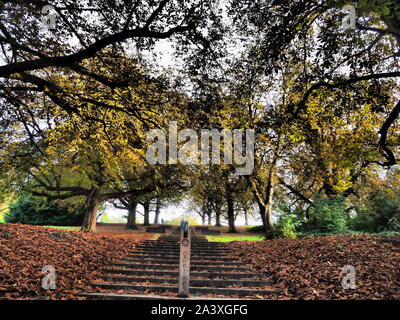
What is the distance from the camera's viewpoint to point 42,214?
86.5 feet

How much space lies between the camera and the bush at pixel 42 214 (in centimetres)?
2486

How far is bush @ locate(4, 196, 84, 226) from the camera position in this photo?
24.9m

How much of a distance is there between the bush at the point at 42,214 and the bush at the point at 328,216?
21200 mm

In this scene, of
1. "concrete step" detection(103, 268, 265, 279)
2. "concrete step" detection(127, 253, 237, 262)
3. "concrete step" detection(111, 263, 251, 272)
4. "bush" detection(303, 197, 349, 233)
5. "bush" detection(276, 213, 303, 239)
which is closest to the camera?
"concrete step" detection(103, 268, 265, 279)

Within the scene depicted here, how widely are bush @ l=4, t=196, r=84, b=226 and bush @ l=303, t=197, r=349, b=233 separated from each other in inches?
835

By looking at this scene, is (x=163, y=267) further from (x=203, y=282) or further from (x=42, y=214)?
(x=42, y=214)

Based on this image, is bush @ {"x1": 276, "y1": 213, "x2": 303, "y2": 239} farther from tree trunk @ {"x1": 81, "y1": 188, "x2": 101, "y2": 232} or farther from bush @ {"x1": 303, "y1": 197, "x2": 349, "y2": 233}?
tree trunk @ {"x1": 81, "y1": 188, "x2": 101, "y2": 232}

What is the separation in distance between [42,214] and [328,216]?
28038 mm

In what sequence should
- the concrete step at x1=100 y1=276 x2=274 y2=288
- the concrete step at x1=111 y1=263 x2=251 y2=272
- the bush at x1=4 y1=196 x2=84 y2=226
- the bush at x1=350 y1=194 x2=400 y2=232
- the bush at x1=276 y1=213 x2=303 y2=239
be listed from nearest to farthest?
the concrete step at x1=100 y1=276 x2=274 y2=288 → the concrete step at x1=111 y1=263 x2=251 y2=272 → the bush at x1=350 y1=194 x2=400 y2=232 → the bush at x1=276 y1=213 x2=303 y2=239 → the bush at x1=4 y1=196 x2=84 y2=226

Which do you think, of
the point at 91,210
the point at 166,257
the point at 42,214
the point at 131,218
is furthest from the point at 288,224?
the point at 42,214

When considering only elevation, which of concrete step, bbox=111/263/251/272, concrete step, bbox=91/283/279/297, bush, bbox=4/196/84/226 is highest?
bush, bbox=4/196/84/226

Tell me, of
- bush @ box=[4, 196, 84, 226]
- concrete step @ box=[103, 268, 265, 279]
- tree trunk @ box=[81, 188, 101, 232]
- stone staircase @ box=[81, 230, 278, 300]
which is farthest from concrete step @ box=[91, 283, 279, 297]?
bush @ box=[4, 196, 84, 226]

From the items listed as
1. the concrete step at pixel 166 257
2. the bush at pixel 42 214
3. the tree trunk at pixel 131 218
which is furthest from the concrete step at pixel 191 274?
the tree trunk at pixel 131 218
